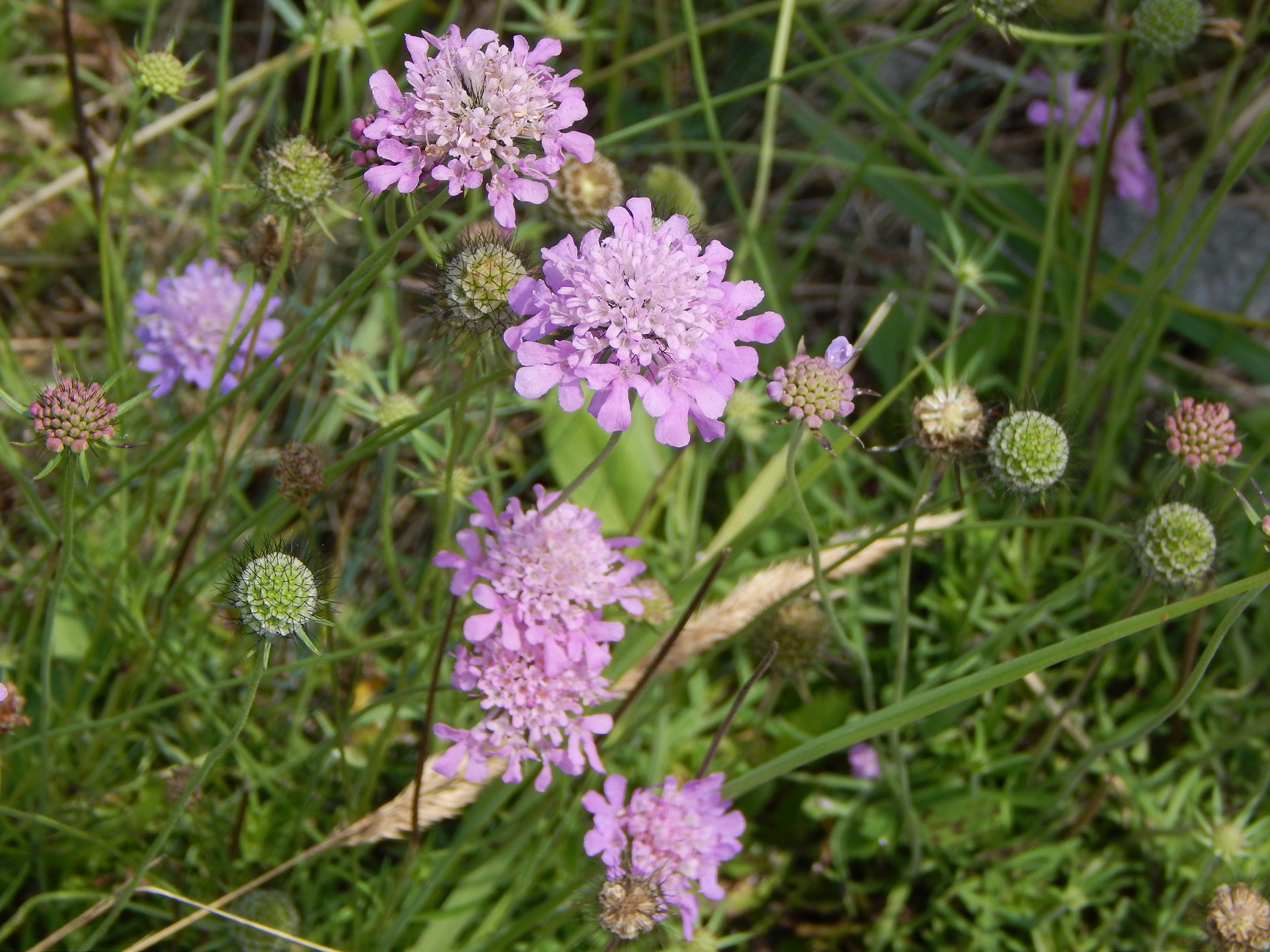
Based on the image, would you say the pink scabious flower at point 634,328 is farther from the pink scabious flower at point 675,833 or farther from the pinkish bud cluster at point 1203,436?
the pinkish bud cluster at point 1203,436

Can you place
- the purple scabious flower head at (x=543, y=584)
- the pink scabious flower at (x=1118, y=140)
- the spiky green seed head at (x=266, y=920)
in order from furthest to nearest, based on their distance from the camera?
the pink scabious flower at (x=1118, y=140)
the spiky green seed head at (x=266, y=920)
the purple scabious flower head at (x=543, y=584)

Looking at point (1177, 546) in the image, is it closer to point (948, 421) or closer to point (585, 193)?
point (948, 421)

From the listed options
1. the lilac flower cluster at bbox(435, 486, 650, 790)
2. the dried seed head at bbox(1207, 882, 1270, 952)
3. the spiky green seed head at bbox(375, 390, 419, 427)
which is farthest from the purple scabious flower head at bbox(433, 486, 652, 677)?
the dried seed head at bbox(1207, 882, 1270, 952)

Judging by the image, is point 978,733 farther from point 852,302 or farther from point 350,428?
point 350,428

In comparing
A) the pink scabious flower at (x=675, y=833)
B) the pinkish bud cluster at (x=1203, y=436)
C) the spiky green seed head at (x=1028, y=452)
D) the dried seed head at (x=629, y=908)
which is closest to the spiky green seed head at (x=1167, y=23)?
the pinkish bud cluster at (x=1203, y=436)

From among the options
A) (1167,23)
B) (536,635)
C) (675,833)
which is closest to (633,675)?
(675,833)

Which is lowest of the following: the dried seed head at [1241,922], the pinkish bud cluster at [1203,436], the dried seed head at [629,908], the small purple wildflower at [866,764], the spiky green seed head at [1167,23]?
the small purple wildflower at [866,764]
